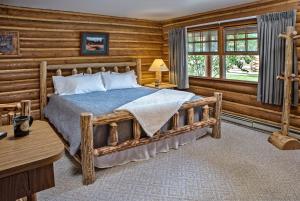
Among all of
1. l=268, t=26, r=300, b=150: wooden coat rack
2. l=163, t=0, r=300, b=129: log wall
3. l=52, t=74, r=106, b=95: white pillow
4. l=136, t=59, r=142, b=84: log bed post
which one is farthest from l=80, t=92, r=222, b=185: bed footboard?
l=136, t=59, r=142, b=84: log bed post

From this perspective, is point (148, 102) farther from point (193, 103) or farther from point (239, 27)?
point (239, 27)

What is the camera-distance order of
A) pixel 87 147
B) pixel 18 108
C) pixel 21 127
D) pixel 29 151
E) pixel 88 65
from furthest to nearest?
1. pixel 88 65
2. pixel 87 147
3. pixel 18 108
4. pixel 21 127
5. pixel 29 151

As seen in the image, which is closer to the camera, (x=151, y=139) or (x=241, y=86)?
(x=151, y=139)

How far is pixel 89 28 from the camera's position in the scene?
198 inches

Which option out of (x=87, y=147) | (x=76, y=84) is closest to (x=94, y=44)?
(x=76, y=84)

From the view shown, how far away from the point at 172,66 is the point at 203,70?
2.55 feet

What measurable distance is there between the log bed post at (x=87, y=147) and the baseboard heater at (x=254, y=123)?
10.0 ft

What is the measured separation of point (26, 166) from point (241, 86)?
4259mm

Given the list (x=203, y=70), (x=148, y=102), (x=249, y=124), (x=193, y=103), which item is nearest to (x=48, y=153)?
(x=148, y=102)

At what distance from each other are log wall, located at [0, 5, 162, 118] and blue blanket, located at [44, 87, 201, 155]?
628 mm

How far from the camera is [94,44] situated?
16.8ft

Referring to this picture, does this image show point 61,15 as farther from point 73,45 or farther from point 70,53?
point 70,53

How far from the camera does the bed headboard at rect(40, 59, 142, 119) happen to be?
176 inches

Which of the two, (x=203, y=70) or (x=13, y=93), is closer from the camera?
(x=13, y=93)
